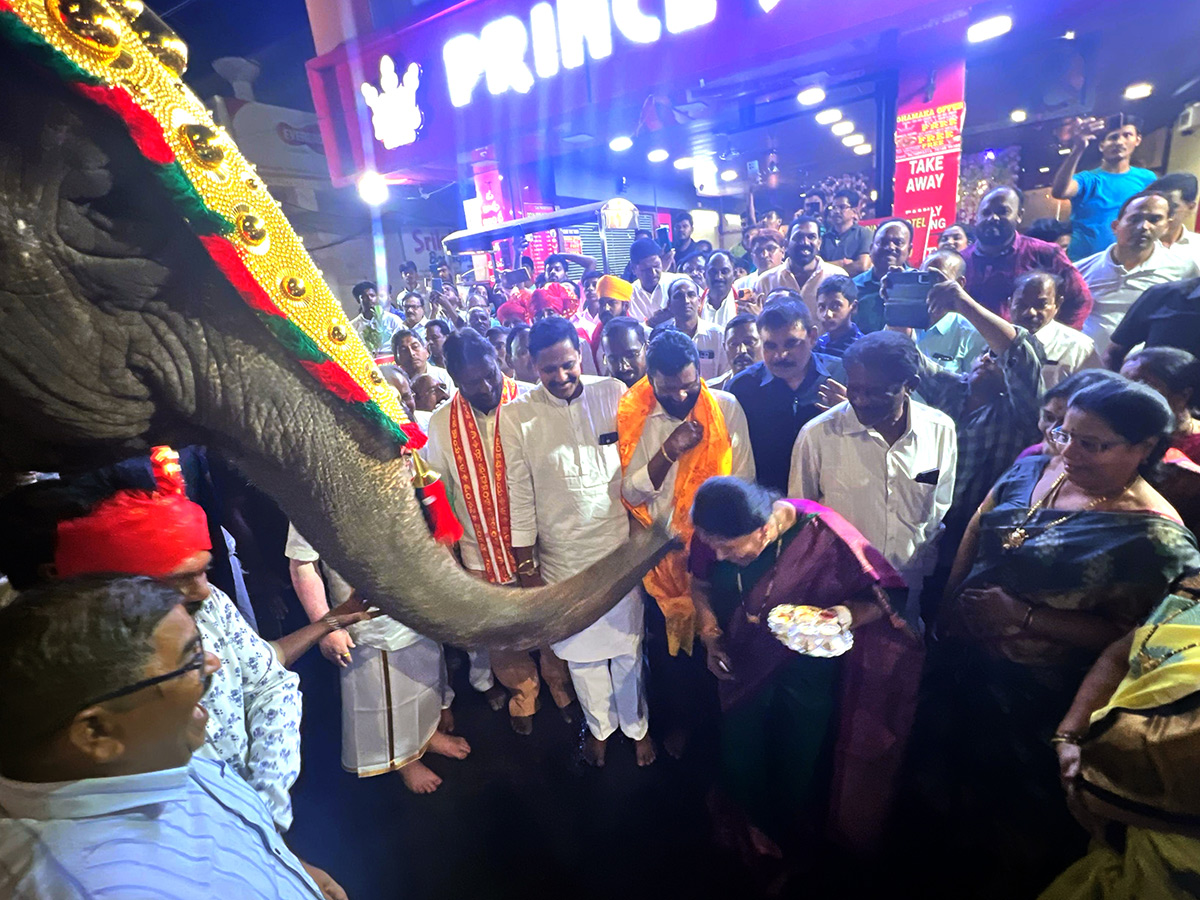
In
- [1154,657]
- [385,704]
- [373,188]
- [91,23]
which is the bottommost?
[385,704]

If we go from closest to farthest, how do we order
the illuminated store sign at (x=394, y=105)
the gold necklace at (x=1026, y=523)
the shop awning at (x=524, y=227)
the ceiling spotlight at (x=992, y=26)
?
the gold necklace at (x=1026, y=523) → the ceiling spotlight at (x=992, y=26) → the illuminated store sign at (x=394, y=105) → the shop awning at (x=524, y=227)

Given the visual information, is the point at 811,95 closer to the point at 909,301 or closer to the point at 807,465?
the point at 909,301

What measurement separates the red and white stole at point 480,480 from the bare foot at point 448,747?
0.85 metres

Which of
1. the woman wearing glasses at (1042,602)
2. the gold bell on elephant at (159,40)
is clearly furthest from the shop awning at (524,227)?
the gold bell on elephant at (159,40)

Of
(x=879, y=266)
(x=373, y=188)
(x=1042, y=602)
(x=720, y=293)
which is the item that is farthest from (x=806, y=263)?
(x=373, y=188)

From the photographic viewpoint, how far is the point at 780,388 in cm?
264

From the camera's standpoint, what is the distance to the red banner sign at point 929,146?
5367 mm

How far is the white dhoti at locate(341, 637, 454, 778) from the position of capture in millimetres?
2410

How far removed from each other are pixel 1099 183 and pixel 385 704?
5064 mm

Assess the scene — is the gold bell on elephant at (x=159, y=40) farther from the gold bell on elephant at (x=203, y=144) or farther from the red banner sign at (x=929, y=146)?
the red banner sign at (x=929, y=146)

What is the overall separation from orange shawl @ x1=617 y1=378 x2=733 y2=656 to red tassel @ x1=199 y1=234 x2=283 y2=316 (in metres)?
1.71

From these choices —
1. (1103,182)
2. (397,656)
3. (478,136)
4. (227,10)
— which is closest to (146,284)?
(397,656)

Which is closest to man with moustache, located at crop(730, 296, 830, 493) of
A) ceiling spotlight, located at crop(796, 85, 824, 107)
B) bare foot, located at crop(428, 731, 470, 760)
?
bare foot, located at crop(428, 731, 470, 760)

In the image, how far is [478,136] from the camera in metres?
5.45
